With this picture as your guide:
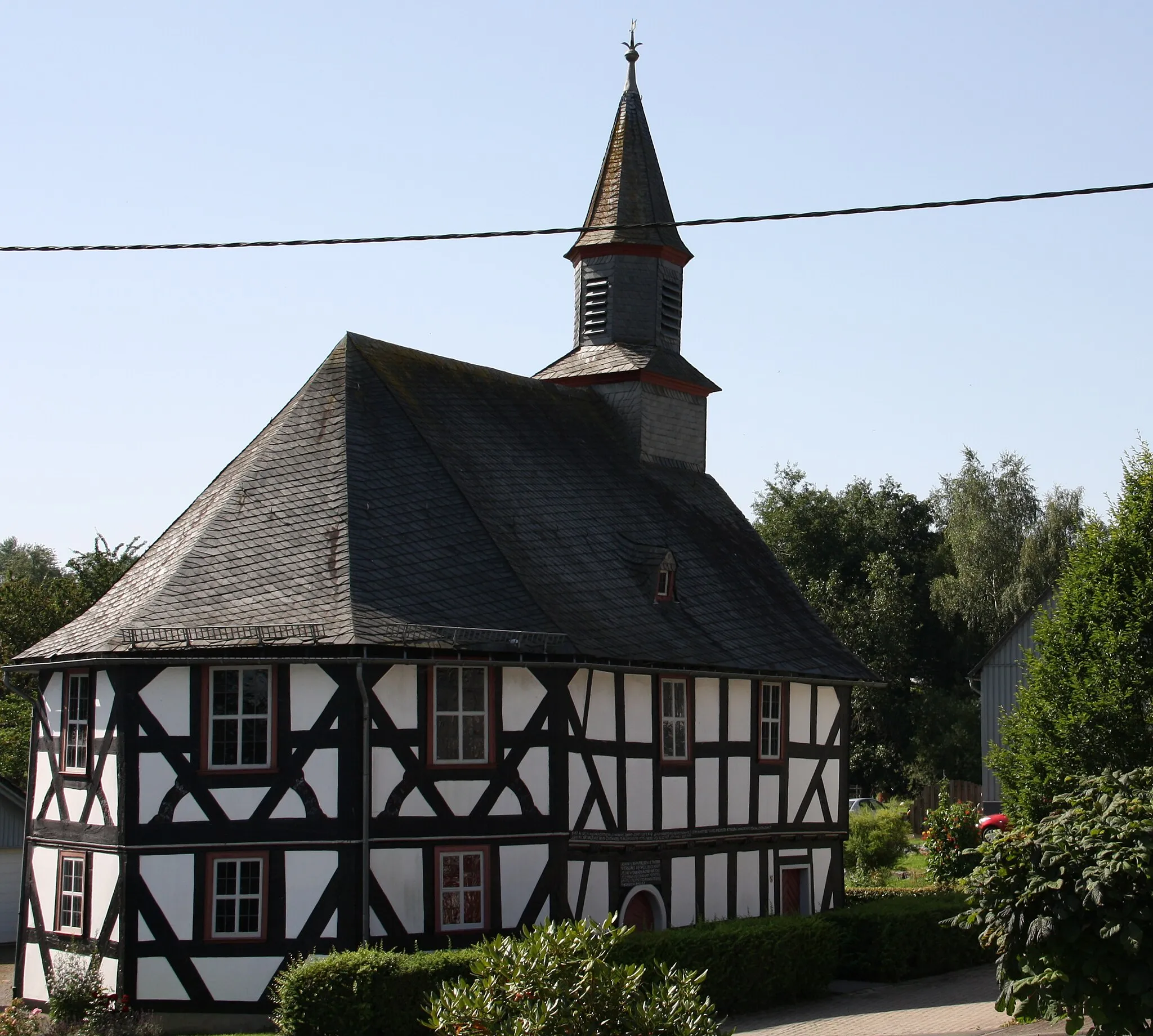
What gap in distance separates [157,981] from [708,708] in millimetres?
10175

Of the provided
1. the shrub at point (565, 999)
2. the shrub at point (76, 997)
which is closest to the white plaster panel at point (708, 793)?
the shrub at point (76, 997)

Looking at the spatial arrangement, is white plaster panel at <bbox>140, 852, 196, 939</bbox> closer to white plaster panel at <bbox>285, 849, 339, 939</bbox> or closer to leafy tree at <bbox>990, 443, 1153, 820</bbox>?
white plaster panel at <bbox>285, 849, 339, 939</bbox>

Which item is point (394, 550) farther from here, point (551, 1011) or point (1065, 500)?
point (1065, 500)

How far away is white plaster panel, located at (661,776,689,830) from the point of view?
25125 millimetres

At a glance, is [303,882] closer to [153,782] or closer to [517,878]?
[153,782]

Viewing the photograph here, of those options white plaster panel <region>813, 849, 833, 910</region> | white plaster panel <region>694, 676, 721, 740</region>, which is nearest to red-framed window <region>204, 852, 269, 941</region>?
white plaster panel <region>694, 676, 721, 740</region>

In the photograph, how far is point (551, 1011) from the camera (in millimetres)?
11664

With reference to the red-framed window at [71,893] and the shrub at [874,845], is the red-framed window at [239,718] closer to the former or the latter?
the red-framed window at [71,893]

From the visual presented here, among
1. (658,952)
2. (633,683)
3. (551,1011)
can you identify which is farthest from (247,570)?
(551,1011)

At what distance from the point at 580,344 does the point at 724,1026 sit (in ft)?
56.6

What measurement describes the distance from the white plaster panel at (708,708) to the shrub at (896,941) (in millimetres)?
3852

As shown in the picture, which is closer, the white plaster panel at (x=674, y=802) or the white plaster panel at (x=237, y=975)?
the white plaster panel at (x=237, y=975)

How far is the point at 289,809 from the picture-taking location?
21.0 m

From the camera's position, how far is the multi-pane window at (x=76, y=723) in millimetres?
22734
